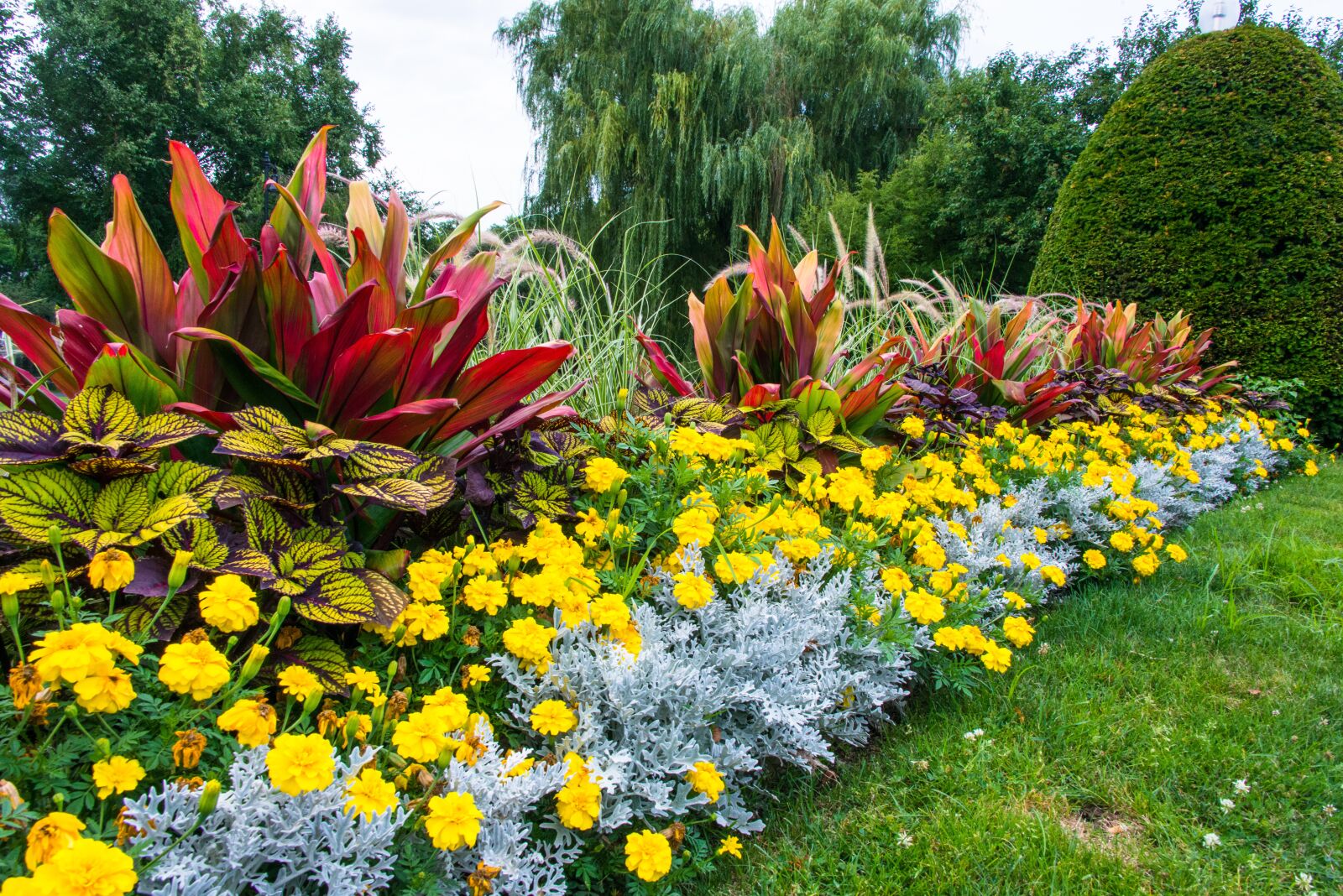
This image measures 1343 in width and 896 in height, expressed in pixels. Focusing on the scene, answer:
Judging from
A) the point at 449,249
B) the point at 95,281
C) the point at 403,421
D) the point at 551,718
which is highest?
the point at 449,249

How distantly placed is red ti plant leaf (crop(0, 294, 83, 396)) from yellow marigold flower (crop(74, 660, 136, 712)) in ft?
2.79

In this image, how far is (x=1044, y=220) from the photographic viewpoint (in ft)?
40.2

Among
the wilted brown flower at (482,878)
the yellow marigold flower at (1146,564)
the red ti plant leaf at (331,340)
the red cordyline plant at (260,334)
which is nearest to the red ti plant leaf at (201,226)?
Answer: the red cordyline plant at (260,334)

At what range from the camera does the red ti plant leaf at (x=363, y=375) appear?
1.42m

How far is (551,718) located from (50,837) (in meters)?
0.61

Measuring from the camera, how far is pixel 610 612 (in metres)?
1.30

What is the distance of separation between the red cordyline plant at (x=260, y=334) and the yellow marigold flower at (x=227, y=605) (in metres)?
0.50

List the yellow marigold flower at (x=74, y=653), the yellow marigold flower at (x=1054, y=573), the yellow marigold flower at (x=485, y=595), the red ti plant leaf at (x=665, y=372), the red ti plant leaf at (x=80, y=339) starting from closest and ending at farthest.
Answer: the yellow marigold flower at (x=74, y=653) → the yellow marigold flower at (x=485, y=595) → the red ti plant leaf at (x=80, y=339) → the yellow marigold flower at (x=1054, y=573) → the red ti plant leaf at (x=665, y=372)

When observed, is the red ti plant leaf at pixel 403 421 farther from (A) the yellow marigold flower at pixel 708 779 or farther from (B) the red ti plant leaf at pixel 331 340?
(A) the yellow marigold flower at pixel 708 779

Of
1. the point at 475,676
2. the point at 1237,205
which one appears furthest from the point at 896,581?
the point at 1237,205

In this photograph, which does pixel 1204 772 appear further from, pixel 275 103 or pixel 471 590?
pixel 275 103

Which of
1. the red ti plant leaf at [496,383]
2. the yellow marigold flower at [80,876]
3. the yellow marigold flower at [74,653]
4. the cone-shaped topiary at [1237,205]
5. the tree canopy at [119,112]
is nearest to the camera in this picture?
the yellow marigold flower at [80,876]

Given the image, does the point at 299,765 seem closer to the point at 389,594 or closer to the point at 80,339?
the point at 389,594

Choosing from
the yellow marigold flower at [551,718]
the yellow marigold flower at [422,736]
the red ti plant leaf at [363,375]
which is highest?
the red ti plant leaf at [363,375]
